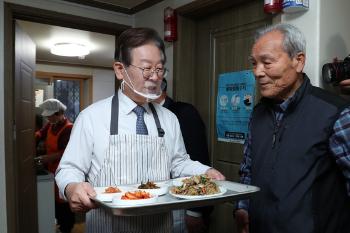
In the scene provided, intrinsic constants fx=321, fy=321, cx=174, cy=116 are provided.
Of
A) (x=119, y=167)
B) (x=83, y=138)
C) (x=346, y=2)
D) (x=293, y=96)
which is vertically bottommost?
(x=119, y=167)

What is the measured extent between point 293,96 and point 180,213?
2.26 ft

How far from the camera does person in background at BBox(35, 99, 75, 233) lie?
3.66m

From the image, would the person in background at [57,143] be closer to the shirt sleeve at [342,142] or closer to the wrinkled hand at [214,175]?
the wrinkled hand at [214,175]

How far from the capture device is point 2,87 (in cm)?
229

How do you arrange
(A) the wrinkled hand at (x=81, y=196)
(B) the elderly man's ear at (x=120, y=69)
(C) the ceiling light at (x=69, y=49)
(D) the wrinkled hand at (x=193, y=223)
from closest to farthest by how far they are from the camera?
(A) the wrinkled hand at (x=81, y=196), (B) the elderly man's ear at (x=120, y=69), (D) the wrinkled hand at (x=193, y=223), (C) the ceiling light at (x=69, y=49)

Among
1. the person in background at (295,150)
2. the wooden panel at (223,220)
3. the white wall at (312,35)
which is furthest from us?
the wooden panel at (223,220)

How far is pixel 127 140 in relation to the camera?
4.10 ft

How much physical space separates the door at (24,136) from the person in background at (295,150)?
74.3 inches

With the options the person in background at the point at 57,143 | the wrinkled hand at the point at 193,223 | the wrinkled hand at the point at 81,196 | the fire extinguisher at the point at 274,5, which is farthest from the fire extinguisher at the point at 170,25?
the person in background at the point at 57,143

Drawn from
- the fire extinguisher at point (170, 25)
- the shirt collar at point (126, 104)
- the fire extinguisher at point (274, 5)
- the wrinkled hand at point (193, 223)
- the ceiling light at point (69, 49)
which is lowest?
the wrinkled hand at point (193, 223)

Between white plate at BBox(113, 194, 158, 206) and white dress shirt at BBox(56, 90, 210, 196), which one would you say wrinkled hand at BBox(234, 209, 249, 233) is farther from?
white plate at BBox(113, 194, 158, 206)

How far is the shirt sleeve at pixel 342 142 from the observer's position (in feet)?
3.52

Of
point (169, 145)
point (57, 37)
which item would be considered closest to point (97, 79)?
point (57, 37)

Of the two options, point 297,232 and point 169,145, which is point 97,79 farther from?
point 297,232
